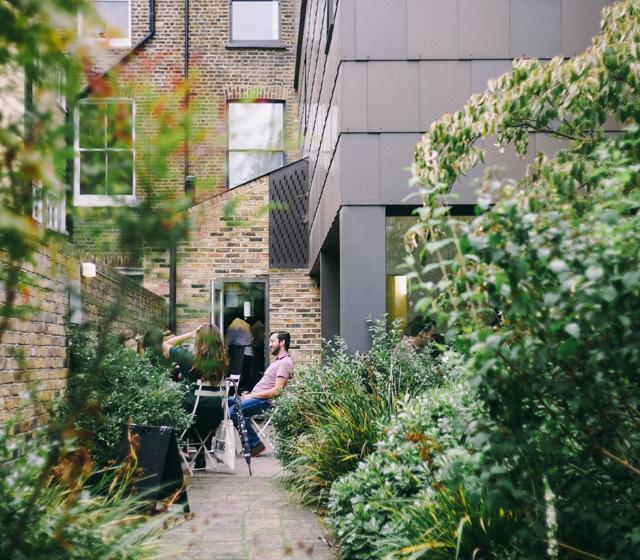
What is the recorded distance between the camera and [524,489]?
3389 millimetres

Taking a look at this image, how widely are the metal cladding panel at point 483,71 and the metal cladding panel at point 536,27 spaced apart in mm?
176

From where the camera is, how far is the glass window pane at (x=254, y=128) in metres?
2.14

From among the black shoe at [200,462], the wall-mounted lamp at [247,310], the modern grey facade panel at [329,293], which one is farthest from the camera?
the wall-mounted lamp at [247,310]

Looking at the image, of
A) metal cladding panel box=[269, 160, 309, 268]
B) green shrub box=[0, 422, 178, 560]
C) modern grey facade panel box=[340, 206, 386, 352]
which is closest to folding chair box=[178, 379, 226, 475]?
modern grey facade panel box=[340, 206, 386, 352]

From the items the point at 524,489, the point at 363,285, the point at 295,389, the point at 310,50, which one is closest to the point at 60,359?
the point at 295,389

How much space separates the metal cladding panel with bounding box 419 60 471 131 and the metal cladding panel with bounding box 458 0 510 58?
158mm

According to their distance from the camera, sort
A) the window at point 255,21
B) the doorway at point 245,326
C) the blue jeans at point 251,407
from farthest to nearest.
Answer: the window at point 255,21
the doorway at point 245,326
the blue jeans at point 251,407

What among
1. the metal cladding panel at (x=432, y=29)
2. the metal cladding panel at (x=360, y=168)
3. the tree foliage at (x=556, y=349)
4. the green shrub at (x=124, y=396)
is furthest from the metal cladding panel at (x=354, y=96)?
the tree foliage at (x=556, y=349)

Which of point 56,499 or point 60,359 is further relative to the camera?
point 60,359

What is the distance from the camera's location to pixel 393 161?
8.20 m

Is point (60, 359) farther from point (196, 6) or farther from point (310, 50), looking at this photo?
point (196, 6)

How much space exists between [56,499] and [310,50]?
11.0 m

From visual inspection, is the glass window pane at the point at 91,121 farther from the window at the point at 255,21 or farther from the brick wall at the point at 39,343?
the window at the point at 255,21

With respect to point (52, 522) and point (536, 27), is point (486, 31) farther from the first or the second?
point (52, 522)
